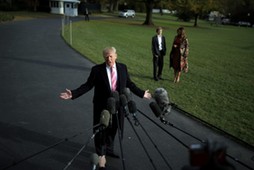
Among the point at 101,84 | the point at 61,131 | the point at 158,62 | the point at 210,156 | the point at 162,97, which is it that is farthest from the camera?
the point at 158,62

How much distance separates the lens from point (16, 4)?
222 ft

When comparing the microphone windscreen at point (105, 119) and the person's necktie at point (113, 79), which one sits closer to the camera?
the microphone windscreen at point (105, 119)

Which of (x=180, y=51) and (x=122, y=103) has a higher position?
(x=122, y=103)

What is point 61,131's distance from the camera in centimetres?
731

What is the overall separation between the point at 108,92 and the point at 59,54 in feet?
44.7

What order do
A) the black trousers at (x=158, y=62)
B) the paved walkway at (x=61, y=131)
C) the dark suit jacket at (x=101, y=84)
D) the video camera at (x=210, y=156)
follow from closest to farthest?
the video camera at (x=210, y=156), the dark suit jacket at (x=101, y=84), the paved walkway at (x=61, y=131), the black trousers at (x=158, y=62)

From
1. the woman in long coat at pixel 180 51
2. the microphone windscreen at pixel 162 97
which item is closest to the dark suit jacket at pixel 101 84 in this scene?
the microphone windscreen at pixel 162 97

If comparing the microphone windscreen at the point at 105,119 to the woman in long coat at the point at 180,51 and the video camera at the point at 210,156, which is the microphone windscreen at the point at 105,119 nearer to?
the video camera at the point at 210,156

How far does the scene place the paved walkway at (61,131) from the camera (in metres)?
5.93

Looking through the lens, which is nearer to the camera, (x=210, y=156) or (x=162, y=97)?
(x=210, y=156)

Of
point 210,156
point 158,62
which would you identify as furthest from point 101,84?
point 158,62

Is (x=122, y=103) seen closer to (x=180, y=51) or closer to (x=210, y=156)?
(x=210, y=156)

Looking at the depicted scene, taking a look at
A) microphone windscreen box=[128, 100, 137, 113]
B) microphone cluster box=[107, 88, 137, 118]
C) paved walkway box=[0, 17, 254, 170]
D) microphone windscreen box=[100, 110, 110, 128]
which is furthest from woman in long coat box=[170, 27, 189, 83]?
microphone windscreen box=[100, 110, 110, 128]

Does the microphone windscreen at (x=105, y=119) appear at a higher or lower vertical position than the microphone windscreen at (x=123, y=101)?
lower
